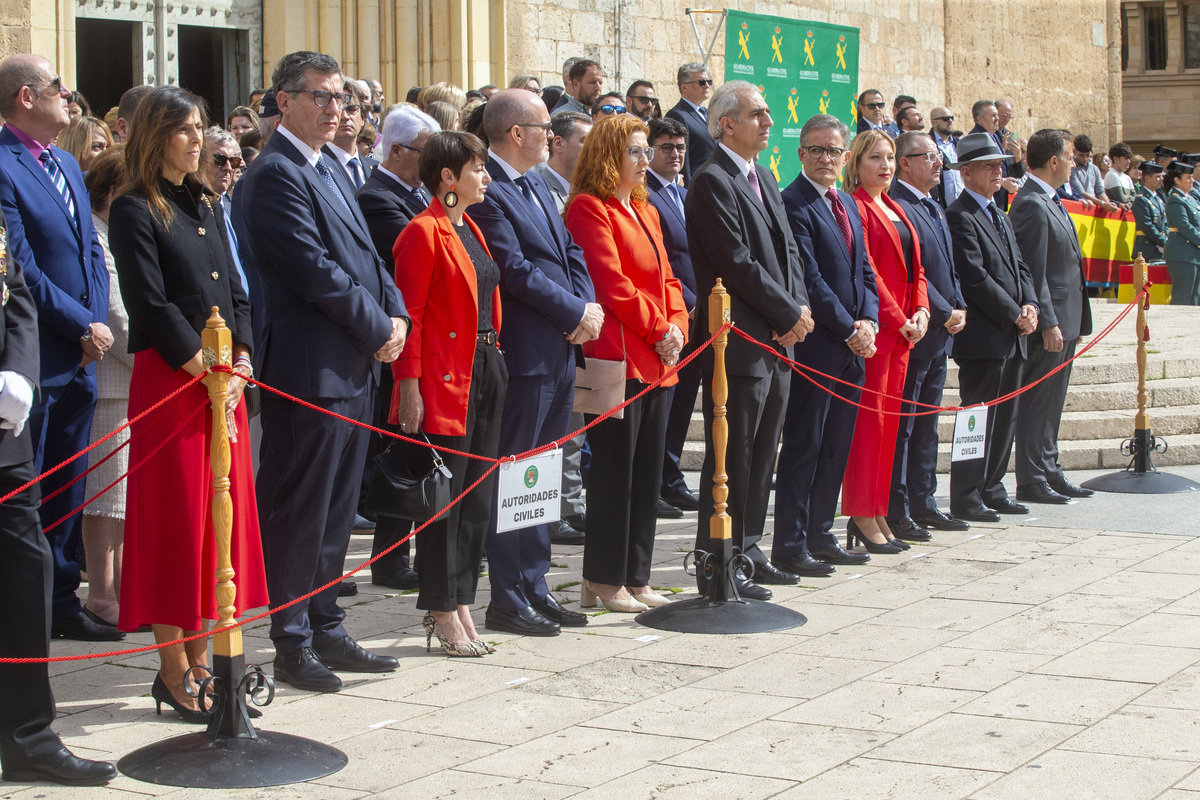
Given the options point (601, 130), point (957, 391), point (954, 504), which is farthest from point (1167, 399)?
point (601, 130)

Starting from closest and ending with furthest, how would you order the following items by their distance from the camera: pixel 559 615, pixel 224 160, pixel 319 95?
pixel 319 95 → pixel 559 615 → pixel 224 160

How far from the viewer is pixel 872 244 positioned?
7.74 m

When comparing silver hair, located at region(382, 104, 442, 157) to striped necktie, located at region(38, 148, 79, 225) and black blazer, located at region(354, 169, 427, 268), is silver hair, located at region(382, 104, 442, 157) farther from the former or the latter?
striped necktie, located at region(38, 148, 79, 225)

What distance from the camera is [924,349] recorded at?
26.8 feet

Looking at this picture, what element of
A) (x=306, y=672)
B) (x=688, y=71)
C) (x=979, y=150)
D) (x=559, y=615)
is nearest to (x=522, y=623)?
(x=559, y=615)

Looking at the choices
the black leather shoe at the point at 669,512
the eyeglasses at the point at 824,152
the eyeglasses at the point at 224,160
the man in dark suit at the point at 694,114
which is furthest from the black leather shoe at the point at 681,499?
the eyeglasses at the point at 224,160

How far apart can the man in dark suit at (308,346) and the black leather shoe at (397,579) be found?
5.19 feet

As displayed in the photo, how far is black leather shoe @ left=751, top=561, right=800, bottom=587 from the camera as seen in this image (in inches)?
274

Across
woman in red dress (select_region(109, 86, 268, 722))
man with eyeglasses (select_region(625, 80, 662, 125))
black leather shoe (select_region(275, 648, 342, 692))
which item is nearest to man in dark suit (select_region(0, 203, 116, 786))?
woman in red dress (select_region(109, 86, 268, 722))

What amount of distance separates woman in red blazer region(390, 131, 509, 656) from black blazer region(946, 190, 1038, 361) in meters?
3.88

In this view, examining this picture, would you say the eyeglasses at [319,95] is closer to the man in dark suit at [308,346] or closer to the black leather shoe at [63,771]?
the man in dark suit at [308,346]

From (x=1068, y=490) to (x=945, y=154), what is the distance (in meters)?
5.58

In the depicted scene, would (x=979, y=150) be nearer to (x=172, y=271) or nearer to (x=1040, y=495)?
(x=1040, y=495)

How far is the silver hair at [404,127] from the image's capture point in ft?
20.6
